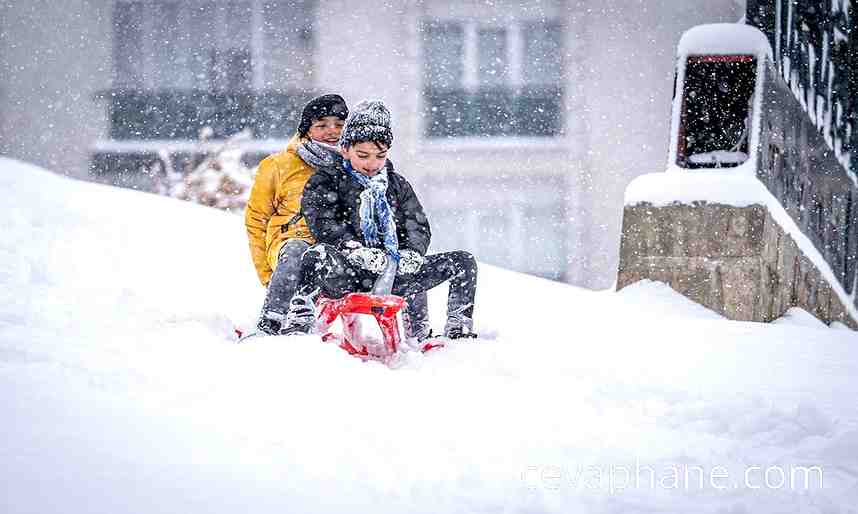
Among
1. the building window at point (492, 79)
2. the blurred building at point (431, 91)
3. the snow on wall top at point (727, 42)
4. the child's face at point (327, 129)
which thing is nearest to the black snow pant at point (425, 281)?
the child's face at point (327, 129)

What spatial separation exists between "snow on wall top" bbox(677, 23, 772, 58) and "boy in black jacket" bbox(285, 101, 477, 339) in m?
2.74

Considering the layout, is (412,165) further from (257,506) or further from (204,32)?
(257,506)

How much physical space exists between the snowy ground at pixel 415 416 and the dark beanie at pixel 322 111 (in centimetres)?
103

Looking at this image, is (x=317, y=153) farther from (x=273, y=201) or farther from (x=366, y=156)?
(x=366, y=156)

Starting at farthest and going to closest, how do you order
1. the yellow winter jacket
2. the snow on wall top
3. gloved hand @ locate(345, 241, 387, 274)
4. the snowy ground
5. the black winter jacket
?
1. the snow on wall top
2. the yellow winter jacket
3. the black winter jacket
4. gloved hand @ locate(345, 241, 387, 274)
5. the snowy ground

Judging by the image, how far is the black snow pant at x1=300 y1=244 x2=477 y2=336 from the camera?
372 cm

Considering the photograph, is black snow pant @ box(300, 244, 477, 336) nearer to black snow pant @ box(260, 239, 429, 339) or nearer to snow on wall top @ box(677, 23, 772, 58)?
black snow pant @ box(260, 239, 429, 339)

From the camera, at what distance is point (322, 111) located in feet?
14.0

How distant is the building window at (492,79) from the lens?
569 inches

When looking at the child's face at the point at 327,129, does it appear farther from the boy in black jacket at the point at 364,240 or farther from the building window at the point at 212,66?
the building window at the point at 212,66

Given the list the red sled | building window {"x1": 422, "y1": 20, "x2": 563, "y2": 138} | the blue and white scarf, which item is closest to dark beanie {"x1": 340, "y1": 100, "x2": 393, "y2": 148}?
the blue and white scarf

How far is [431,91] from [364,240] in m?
11.0

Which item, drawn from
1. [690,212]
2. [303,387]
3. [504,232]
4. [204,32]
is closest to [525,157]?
[504,232]

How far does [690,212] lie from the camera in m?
5.39
